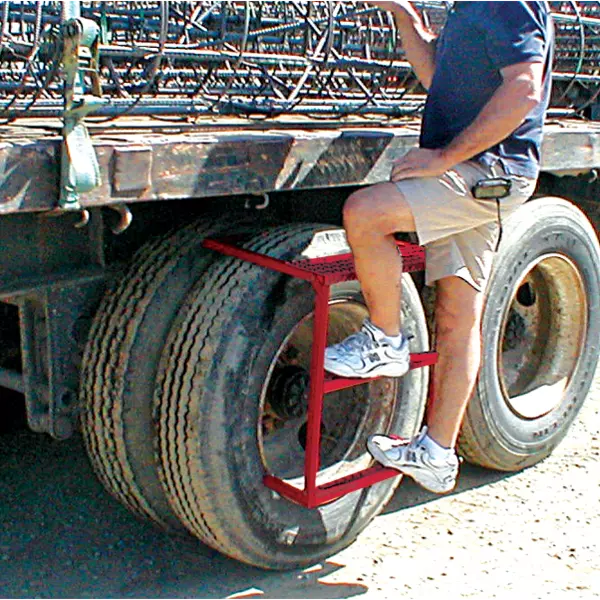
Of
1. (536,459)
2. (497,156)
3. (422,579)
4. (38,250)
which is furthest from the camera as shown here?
(536,459)

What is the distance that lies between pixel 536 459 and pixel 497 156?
184cm

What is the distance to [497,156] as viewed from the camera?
11.4 feet

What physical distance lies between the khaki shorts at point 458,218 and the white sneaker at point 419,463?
1.92 feet

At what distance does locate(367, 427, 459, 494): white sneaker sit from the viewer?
361 cm

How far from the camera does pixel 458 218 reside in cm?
344

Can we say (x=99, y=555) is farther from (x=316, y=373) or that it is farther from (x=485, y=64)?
(x=485, y=64)

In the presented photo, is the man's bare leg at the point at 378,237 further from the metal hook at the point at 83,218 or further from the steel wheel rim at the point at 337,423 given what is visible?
the metal hook at the point at 83,218

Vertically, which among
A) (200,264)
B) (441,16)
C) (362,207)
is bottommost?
(200,264)

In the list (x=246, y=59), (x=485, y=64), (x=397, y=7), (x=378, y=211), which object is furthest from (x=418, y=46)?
(x=378, y=211)

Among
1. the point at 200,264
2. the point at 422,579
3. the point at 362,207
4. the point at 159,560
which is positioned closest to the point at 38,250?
the point at 200,264

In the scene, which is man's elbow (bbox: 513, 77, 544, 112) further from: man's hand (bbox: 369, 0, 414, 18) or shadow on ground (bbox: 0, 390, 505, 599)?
shadow on ground (bbox: 0, 390, 505, 599)

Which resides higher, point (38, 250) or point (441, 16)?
point (441, 16)

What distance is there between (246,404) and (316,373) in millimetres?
248

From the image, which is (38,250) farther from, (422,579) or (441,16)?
(441,16)
